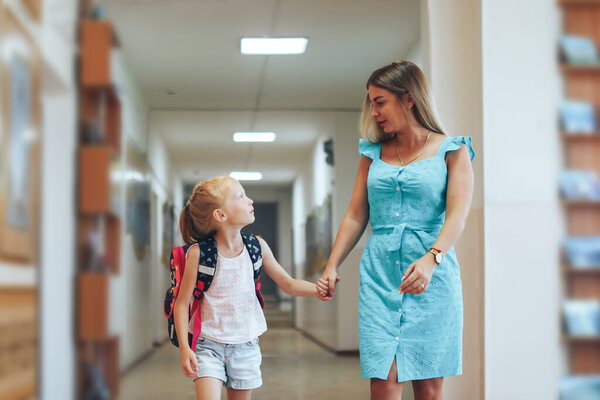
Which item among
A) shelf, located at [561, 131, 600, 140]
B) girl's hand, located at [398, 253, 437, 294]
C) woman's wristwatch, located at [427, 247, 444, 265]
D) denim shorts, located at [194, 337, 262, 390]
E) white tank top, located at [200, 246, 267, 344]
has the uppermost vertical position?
shelf, located at [561, 131, 600, 140]

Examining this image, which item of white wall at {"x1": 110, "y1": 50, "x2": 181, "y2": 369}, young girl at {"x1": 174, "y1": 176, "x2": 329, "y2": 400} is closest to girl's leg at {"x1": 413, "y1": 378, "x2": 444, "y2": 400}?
young girl at {"x1": 174, "y1": 176, "x2": 329, "y2": 400}

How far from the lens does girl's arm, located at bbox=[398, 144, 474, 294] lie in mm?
1845

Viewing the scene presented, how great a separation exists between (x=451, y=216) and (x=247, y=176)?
8.20ft

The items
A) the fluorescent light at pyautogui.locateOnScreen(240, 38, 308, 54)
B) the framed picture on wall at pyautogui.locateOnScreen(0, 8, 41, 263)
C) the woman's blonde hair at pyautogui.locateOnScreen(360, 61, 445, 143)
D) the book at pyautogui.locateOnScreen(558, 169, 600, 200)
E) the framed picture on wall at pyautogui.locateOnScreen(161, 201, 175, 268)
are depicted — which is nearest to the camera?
the framed picture on wall at pyautogui.locateOnScreen(0, 8, 41, 263)

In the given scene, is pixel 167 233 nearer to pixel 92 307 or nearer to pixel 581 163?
pixel 92 307

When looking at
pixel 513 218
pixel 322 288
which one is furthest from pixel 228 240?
pixel 513 218

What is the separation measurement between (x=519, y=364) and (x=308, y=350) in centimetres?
264

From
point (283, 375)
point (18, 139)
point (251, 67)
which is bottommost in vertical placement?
point (283, 375)

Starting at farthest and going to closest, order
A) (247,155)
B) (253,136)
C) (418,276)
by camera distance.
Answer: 1. (247,155)
2. (253,136)
3. (418,276)

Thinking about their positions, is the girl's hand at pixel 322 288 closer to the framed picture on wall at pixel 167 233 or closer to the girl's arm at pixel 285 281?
the girl's arm at pixel 285 281

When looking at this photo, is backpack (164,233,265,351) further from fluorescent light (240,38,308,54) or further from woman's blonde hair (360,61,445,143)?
fluorescent light (240,38,308,54)

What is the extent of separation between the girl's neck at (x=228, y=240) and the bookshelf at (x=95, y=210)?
75 cm

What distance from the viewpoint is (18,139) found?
6.33 ft

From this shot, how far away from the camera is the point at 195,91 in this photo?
161 inches
